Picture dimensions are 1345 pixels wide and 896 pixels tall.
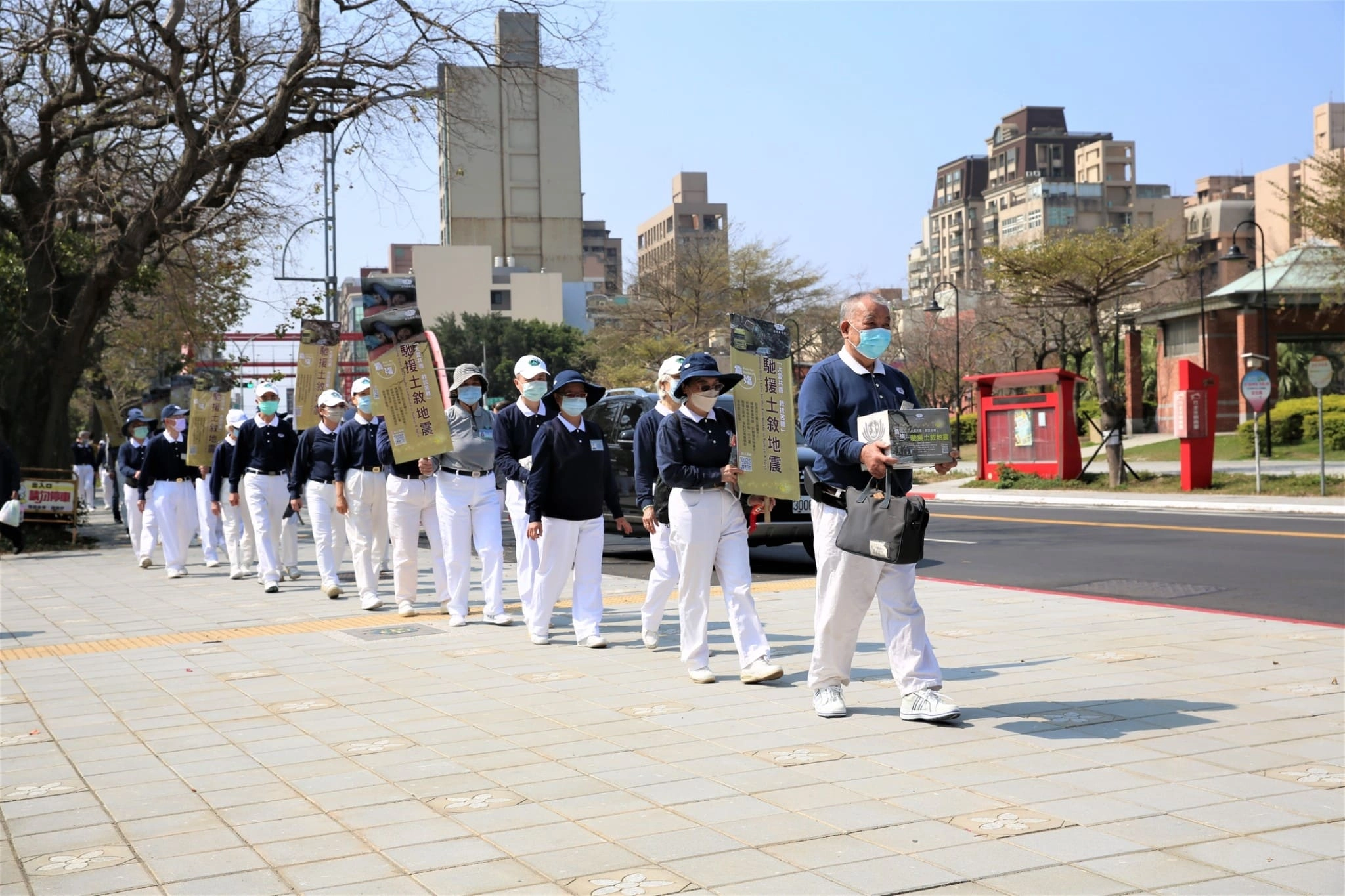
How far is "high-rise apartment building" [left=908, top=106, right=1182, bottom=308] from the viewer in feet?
415

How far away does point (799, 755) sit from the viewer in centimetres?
610

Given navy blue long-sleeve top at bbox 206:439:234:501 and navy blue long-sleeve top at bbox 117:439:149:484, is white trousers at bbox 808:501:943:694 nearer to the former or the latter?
navy blue long-sleeve top at bbox 206:439:234:501

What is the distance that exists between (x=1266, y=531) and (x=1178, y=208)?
11804 cm

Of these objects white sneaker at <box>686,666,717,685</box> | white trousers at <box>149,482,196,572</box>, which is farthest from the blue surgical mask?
white trousers at <box>149,482,196,572</box>

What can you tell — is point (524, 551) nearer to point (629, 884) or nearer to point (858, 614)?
point (858, 614)

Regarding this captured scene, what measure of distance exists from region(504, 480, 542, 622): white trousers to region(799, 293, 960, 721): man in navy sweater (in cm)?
354

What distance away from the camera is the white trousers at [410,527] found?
11.5 metres

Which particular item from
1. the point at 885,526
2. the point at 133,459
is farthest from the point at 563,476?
the point at 133,459

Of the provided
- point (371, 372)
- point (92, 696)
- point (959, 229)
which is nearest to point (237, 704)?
point (92, 696)

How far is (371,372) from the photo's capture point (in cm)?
→ 1141

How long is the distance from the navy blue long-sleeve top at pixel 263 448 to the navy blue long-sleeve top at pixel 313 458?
52cm

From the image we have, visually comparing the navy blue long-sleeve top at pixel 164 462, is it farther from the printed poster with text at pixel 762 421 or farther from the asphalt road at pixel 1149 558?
the printed poster with text at pixel 762 421

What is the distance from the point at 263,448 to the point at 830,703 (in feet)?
30.3

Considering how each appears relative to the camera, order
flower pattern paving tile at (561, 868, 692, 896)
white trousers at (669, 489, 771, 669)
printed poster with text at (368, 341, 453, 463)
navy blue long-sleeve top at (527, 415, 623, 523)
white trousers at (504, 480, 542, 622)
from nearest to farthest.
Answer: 1. flower pattern paving tile at (561, 868, 692, 896)
2. white trousers at (669, 489, 771, 669)
3. navy blue long-sleeve top at (527, 415, 623, 523)
4. white trousers at (504, 480, 542, 622)
5. printed poster with text at (368, 341, 453, 463)
